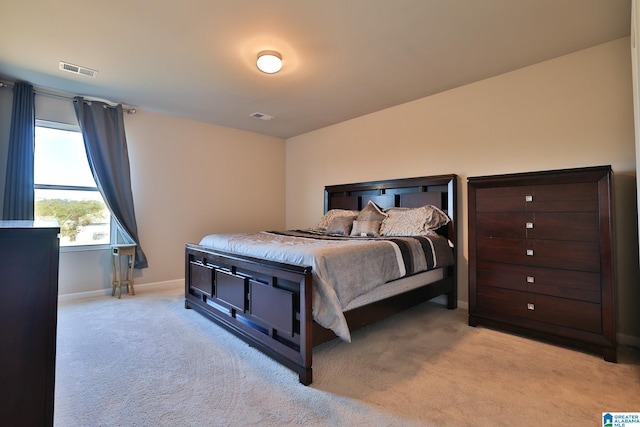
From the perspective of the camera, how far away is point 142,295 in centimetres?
388

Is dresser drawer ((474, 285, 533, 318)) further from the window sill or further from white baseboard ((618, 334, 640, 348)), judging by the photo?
the window sill

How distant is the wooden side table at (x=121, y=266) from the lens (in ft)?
12.3

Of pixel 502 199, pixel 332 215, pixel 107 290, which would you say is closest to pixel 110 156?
pixel 107 290

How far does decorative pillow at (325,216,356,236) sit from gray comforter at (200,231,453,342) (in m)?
0.99

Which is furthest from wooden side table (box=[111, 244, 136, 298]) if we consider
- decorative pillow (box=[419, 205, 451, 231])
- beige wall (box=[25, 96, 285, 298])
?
decorative pillow (box=[419, 205, 451, 231])

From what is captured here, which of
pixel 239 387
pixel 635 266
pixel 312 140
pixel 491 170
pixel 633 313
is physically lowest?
pixel 239 387

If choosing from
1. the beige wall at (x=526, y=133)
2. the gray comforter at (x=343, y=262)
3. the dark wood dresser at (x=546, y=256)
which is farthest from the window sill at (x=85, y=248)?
the dark wood dresser at (x=546, y=256)

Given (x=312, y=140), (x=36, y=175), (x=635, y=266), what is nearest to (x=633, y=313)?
(x=635, y=266)

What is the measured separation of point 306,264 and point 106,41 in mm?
2546

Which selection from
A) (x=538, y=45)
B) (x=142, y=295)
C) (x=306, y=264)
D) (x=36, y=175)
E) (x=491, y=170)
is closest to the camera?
(x=306, y=264)

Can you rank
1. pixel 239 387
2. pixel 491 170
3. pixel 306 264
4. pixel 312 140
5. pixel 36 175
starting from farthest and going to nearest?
pixel 312 140, pixel 36 175, pixel 491 170, pixel 306 264, pixel 239 387

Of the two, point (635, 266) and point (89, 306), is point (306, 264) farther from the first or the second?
point (89, 306)

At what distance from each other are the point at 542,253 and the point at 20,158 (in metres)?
5.30

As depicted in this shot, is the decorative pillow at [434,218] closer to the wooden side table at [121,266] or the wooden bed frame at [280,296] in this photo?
the wooden bed frame at [280,296]
